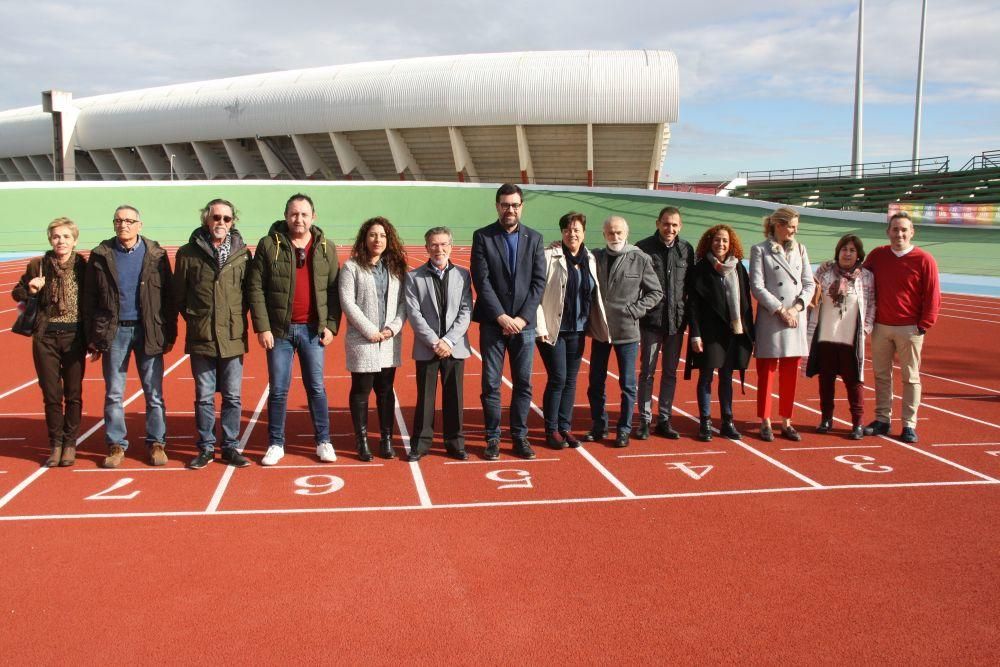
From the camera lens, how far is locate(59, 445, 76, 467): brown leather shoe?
5.35m

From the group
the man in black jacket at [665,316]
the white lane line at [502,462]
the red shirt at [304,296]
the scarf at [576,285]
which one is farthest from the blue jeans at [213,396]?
the man in black jacket at [665,316]

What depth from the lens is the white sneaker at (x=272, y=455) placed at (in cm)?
544

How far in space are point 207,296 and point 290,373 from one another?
2.49 ft

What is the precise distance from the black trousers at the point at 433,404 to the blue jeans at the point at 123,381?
1798mm

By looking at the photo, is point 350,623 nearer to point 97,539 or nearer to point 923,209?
point 97,539

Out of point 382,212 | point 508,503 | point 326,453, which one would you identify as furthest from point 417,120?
point 508,503

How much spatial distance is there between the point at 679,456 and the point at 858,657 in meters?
2.70

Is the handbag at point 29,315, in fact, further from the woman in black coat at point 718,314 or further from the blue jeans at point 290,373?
the woman in black coat at point 718,314

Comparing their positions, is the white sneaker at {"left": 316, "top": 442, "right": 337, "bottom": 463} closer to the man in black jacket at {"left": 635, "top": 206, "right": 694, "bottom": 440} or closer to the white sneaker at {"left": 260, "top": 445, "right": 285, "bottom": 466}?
the white sneaker at {"left": 260, "top": 445, "right": 285, "bottom": 466}

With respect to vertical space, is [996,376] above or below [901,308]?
below

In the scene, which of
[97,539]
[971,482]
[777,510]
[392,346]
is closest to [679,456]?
[777,510]

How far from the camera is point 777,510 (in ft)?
15.1

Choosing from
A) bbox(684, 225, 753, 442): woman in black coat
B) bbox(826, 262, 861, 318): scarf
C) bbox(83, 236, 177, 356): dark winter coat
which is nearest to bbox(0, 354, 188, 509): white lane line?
bbox(83, 236, 177, 356): dark winter coat

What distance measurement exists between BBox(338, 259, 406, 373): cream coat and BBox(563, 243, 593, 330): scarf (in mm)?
1245
